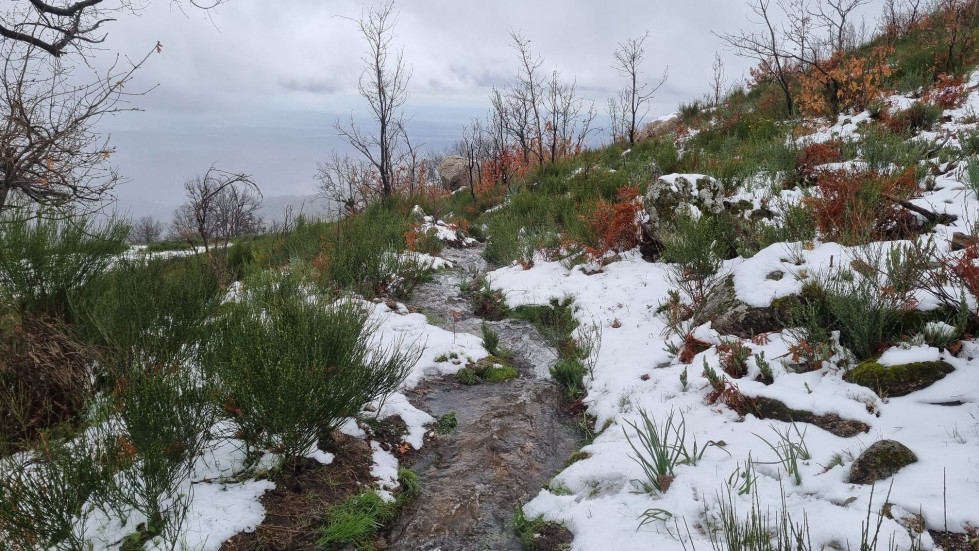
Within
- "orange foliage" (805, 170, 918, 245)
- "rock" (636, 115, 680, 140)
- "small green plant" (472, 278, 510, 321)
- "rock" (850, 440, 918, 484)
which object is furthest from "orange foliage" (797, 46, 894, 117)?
"rock" (850, 440, 918, 484)

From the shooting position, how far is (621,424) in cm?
343

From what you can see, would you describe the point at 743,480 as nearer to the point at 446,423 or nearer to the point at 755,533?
the point at 755,533

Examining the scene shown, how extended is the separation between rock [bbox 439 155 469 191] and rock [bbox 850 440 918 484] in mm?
24513

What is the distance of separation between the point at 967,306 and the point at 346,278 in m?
6.40

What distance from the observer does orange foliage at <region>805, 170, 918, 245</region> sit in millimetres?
4309

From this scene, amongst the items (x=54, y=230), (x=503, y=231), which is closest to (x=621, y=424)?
(x=54, y=230)

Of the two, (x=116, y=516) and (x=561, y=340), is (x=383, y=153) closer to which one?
(x=561, y=340)

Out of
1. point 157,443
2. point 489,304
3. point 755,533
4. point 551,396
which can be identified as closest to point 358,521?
point 157,443

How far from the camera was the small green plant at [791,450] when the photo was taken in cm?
241

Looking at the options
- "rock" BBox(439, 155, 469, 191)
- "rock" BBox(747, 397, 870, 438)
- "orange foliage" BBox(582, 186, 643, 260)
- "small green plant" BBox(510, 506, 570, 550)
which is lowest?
"small green plant" BBox(510, 506, 570, 550)

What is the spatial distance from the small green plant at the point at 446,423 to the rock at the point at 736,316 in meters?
2.37

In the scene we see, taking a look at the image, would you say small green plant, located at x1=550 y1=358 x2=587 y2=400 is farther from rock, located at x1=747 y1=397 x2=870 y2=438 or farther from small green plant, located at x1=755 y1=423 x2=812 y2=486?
small green plant, located at x1=755 y1=423 x2=812 y2=486

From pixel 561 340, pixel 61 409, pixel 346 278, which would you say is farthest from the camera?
pixel 346 278

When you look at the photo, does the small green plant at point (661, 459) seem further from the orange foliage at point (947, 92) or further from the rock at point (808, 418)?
the orange foliage at point (947, 92)
